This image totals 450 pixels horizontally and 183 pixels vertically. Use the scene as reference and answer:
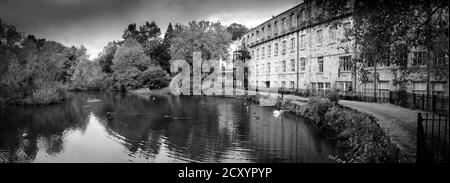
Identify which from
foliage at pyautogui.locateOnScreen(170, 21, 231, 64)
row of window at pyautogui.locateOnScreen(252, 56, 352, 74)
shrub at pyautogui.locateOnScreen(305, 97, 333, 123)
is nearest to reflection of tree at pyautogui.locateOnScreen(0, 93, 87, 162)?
shrub at pyautogui.locateOnScreen(305, 97, 333, 123)

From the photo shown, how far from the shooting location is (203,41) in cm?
5722

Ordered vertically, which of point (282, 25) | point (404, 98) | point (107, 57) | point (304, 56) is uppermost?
point (282, 25)

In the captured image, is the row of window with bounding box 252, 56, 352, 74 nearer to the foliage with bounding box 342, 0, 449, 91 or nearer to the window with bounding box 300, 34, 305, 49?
the window with bounding box 300, 34, 305, 49

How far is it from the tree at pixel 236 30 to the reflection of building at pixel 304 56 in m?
44.8

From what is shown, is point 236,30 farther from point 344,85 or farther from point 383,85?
point 383,85

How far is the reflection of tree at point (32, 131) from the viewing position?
48.9 feet

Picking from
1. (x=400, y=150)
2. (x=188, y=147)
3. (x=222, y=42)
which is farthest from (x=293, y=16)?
(x=400, y=150)

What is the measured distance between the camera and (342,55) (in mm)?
30938

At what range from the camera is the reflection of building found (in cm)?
2913

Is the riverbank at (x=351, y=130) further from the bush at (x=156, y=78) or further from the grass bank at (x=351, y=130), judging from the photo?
the bush at (x=156, y=78)

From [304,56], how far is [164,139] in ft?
78.6

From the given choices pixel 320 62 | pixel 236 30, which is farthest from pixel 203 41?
pixel 236 30
